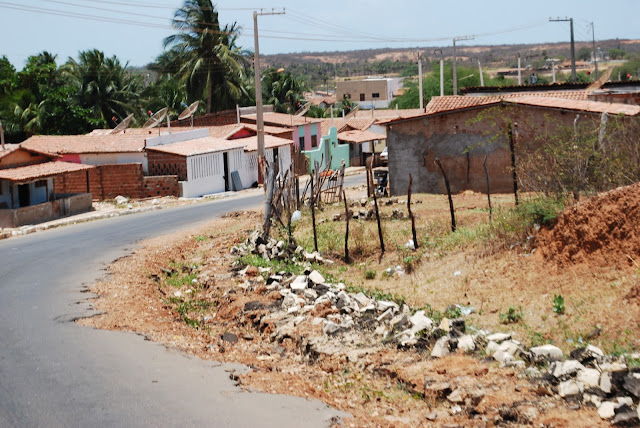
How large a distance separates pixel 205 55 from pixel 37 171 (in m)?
28.5

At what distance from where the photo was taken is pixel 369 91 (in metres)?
110

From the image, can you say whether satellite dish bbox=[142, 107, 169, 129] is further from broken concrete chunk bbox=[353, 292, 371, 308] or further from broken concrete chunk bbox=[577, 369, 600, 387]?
broken concrete chunk bbox=[577, 369, 600, 387]

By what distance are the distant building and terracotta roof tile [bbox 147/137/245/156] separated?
6301 centimetres

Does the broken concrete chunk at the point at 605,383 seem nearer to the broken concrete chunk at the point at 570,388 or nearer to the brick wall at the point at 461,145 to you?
the broken concrete chunk at the point at 570,388

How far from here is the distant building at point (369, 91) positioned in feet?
354

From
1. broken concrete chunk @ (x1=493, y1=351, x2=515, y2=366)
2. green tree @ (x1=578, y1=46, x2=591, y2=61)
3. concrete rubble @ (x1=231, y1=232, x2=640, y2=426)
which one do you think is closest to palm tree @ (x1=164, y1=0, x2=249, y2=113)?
concrete rubble @ (x1=231, y1=232, x2=640, y2=426)

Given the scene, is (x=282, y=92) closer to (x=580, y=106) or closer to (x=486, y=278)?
(x=580, y=106)

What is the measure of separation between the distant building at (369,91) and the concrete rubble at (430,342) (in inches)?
3582

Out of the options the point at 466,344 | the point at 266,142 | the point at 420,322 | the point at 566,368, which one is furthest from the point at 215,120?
the point at 566,368

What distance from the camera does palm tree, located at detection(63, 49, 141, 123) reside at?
5903cm

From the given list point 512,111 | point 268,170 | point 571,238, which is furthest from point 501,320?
point 512,111

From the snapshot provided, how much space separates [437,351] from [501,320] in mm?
1603

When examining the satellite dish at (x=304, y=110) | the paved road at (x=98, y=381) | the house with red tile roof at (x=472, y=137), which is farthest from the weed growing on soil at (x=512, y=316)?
the satellite dish at (x=304, y=110)

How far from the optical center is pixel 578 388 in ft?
30.3
